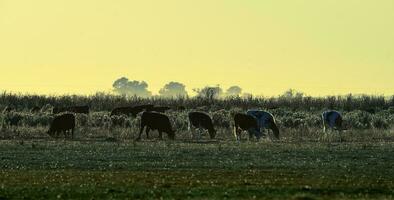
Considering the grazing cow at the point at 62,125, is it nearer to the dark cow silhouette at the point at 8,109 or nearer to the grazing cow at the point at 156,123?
the grazing cow at the point at 156,123

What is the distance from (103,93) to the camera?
338ft

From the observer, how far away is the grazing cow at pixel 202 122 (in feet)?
221

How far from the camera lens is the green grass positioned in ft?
95.1

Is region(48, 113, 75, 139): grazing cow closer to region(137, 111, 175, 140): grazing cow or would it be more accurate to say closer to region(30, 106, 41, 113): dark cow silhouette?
region(137, 111, 175, 140): grazing cow

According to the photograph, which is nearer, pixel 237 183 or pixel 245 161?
pixel 237 183

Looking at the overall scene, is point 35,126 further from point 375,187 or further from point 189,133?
point 375,187

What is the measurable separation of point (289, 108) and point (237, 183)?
2557 inches

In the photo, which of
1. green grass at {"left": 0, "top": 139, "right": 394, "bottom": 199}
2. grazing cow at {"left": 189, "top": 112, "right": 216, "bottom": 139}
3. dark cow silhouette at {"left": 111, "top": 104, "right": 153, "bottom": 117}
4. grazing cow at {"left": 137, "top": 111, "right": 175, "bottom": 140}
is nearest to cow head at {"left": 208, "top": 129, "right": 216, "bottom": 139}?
grazing cow at {"left": 189, "top": 112, "right": 216, "bottom": 139}

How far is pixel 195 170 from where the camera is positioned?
126 ft

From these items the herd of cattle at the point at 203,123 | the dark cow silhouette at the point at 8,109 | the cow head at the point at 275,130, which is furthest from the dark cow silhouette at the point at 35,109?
the cow head at the point at 275,130

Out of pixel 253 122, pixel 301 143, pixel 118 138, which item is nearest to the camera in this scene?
pixel 301 143

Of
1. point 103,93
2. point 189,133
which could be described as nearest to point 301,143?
point 189,133

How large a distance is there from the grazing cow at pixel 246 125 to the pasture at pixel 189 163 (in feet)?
3.32

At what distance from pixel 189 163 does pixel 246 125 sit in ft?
80.4
